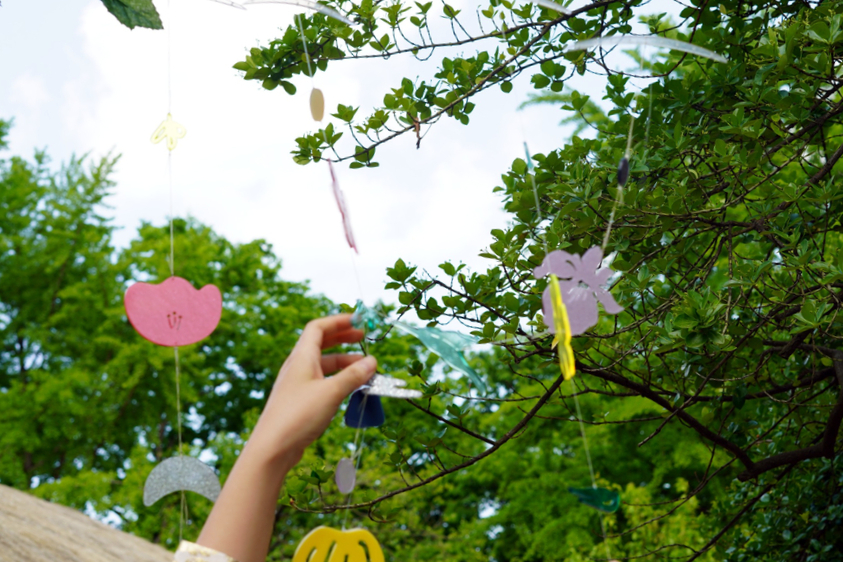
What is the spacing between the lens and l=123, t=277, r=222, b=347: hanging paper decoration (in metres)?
1.42

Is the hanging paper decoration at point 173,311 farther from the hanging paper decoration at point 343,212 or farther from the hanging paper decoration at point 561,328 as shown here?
the hanging paper decoration at point 561,328

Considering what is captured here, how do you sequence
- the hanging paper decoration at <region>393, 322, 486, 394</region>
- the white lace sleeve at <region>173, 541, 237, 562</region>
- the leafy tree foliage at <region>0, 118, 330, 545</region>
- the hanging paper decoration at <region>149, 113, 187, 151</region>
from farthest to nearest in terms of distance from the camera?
the leafy tree foliage at <region>0, 118, 330, 545</region>, the hanging paper decoration at <region>149, 113, 187, 151</region>, the hanging paper decoration at <region>393, 322, 486, 394</region>, the white lace sleeve at <region>173, 541, 237, 562</region>

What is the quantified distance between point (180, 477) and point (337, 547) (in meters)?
0.49

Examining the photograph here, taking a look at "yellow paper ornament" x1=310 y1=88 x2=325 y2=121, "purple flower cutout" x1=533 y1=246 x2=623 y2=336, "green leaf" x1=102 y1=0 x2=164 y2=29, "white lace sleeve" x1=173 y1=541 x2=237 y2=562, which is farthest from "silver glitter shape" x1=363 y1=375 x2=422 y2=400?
"green leaf" x1=102 y1=0 x2=164 y2=29

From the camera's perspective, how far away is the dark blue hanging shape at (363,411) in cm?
105

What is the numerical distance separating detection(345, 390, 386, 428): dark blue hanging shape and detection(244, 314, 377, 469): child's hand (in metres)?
0.16

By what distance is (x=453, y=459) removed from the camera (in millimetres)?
9977

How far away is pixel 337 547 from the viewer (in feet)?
3.21

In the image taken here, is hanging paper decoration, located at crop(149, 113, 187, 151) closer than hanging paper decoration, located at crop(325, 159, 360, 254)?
No

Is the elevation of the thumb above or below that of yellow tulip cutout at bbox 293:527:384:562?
above

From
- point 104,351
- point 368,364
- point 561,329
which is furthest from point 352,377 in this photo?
point 104,351

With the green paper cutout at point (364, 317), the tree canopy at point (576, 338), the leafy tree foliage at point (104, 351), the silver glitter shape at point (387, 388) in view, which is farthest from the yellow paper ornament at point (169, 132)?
the leafy tree foliage at point (104, 351)

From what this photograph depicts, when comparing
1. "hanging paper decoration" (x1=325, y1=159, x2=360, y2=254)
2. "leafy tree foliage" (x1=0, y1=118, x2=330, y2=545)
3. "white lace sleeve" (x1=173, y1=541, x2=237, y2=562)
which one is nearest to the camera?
"white lace sleeve" (x1=173, y1=541, x2=237, y2=562)

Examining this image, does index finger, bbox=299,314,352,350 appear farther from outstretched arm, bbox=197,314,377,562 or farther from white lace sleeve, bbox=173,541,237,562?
white lace sleeve, bbox=173,541,237,562
